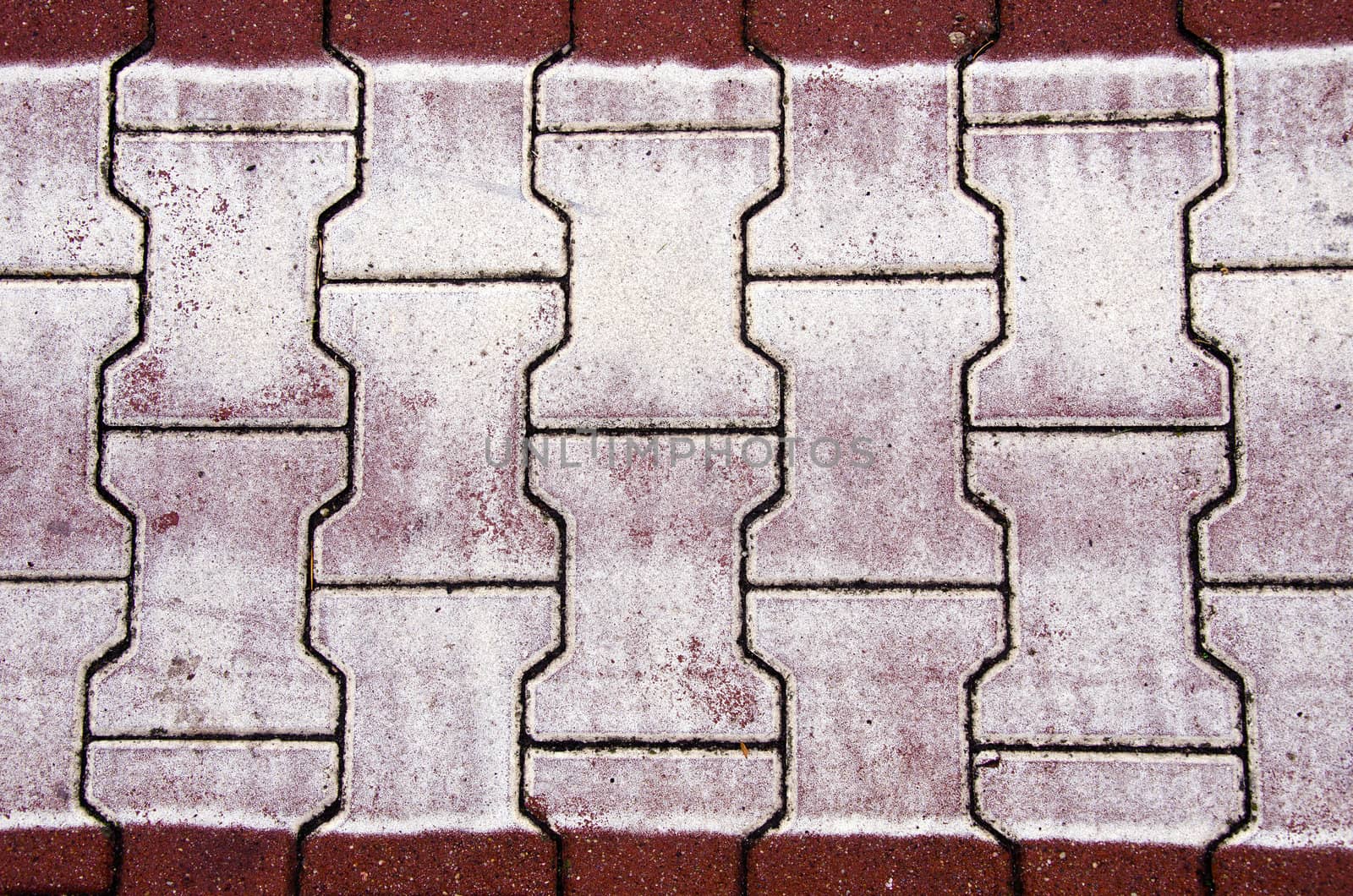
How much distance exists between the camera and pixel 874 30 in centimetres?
160

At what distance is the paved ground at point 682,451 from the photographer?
151 centimetres

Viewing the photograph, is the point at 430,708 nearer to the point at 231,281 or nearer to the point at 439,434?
the point at 439,434

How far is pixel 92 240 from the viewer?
5.26 ft

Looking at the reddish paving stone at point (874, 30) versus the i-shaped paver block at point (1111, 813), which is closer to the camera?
the i-shaped paver block at point (1111, 813)

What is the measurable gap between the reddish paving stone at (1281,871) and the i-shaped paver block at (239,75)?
1.99 m

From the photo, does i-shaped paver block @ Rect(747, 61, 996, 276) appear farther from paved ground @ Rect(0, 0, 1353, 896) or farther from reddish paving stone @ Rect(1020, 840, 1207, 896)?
reddish paving stone @ Rect(1020, 840, 1207, 896)

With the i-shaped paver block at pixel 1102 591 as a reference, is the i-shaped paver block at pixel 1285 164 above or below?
above

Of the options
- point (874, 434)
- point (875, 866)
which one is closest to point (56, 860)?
point (875, 866)

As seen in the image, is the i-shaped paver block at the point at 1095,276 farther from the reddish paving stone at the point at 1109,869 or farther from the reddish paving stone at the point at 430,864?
the reddish paving stone at the point at 430,864

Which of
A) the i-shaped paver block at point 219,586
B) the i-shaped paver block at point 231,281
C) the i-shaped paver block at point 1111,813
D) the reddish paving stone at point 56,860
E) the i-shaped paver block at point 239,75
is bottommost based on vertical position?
the reddish paving stone at point 56,860

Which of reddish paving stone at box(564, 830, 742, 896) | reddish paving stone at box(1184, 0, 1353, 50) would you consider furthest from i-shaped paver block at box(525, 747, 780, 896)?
reddish paving stone at box(1184, 0, 1353, 50)

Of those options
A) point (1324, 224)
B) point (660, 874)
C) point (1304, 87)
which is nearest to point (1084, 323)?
point (1324, 224)

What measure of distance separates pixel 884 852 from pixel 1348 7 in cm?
169

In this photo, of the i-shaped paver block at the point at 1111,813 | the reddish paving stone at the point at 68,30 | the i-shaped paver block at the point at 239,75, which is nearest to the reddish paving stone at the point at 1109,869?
the i-shaped paver block at the point at 1111,813
